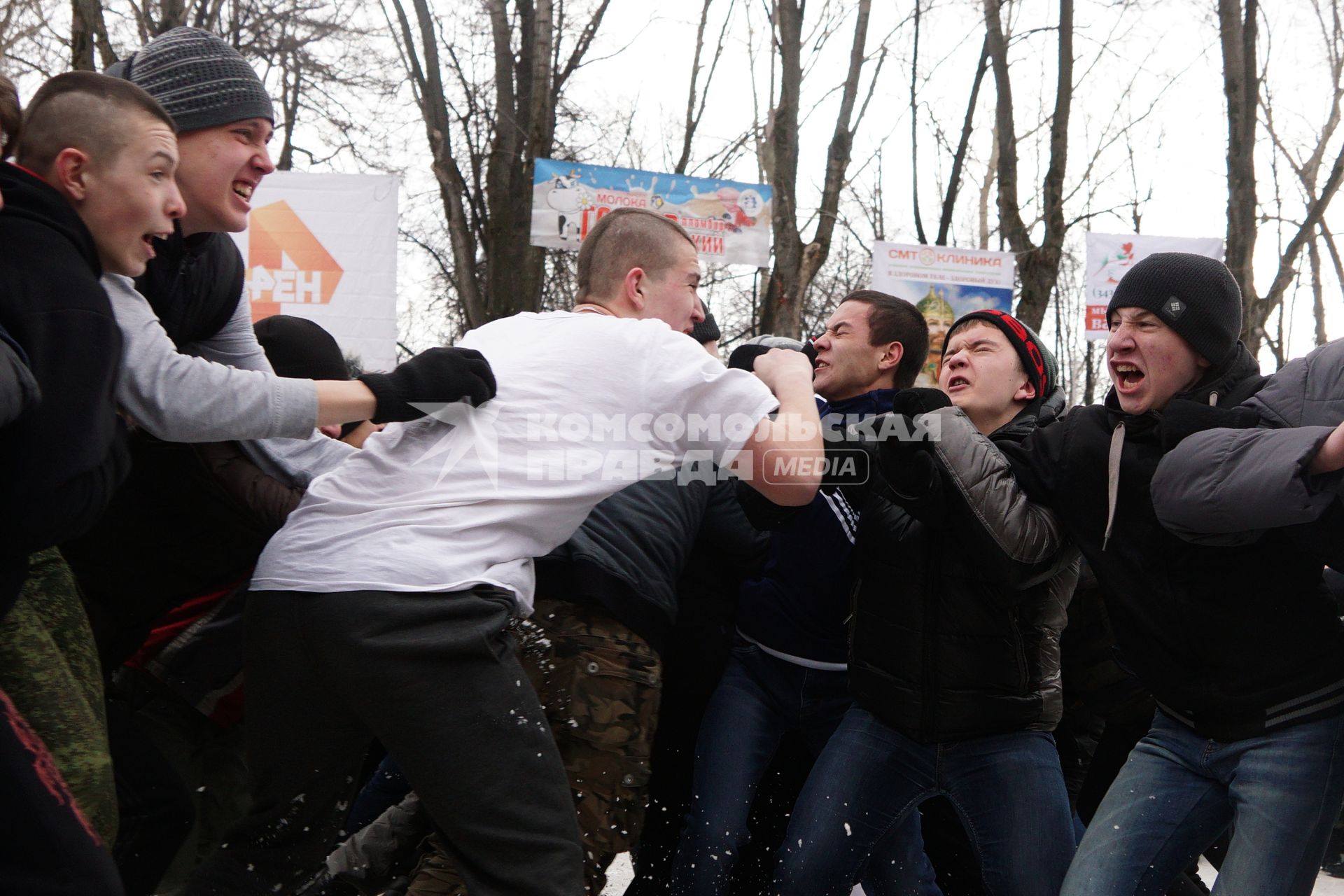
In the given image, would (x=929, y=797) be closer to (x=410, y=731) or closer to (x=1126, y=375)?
(x=1126, y=375)

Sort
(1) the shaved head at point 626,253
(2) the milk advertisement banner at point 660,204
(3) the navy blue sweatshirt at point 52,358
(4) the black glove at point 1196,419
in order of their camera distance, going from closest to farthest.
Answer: (3) the navy blue sweatshirt at point 52,358 < (4) the black glove at point 1196,419 < (1) the shaved head at point 626,253 < (2) the milk advertisement banner at point 660,204

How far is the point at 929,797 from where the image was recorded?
277 centimetres

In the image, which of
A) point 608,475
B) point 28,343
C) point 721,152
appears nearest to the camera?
point 28,343

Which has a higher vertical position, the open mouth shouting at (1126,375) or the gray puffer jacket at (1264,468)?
the open mouth shouting at (1126,375)

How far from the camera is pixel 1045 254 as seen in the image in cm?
1115

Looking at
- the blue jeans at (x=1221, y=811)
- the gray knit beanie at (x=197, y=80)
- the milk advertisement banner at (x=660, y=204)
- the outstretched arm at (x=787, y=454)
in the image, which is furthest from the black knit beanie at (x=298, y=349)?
the milk advertisement banner at (x=660, y=204)

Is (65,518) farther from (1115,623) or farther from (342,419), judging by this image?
(1115,623)

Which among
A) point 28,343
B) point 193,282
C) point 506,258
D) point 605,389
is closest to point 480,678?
point 605,389

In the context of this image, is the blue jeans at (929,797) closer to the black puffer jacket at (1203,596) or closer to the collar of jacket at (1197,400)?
the black puffer jacket at (1203,596)

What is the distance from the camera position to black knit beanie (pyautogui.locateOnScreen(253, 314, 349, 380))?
315cm

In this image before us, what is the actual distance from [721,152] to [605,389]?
1546 centimetres

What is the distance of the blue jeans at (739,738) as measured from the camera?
2891 mm

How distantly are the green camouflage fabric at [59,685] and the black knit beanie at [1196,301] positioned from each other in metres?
2.28

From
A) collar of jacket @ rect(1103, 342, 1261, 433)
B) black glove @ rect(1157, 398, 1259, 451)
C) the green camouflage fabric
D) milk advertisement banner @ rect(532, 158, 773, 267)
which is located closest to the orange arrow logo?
milk advertisement banner @ rect(532, 158, 773, 267)
